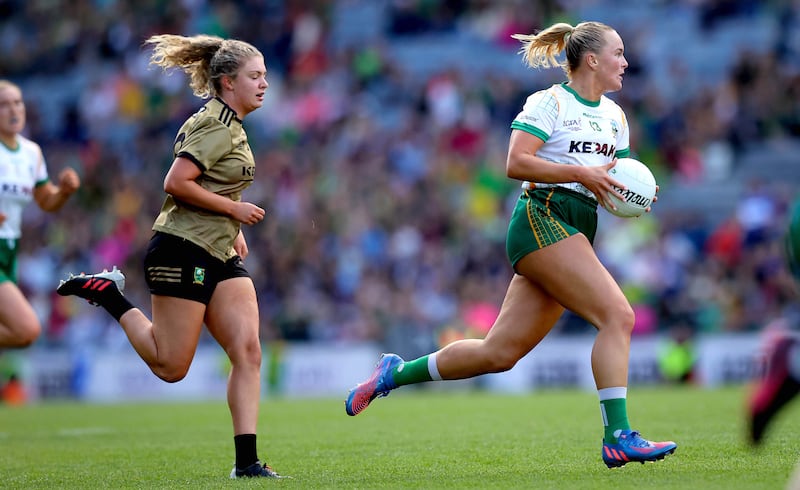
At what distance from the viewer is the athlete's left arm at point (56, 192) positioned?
9289mm

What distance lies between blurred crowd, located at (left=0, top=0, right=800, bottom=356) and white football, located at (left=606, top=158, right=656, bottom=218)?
1196 cm

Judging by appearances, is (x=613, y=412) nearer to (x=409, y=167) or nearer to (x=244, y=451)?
(x=244, y=451)

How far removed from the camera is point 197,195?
6777 mm

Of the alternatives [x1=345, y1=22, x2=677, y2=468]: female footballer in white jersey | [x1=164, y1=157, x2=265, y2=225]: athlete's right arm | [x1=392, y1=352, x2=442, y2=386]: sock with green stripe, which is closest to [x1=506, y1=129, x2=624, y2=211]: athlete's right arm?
[x1=345, y1=22, x2=677, y2=468]: female footballer in white jersey

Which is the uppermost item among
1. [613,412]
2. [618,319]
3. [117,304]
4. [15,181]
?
[15,181]

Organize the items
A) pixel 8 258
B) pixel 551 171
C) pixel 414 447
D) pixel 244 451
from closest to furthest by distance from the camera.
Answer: pixel 551 171 → pixel 244 451 → pixel 414 447 → pixel 8 258

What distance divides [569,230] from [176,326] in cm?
228

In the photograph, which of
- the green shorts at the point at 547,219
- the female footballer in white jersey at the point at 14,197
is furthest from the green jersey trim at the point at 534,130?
the female footballer in white jersey at the point at 14,197

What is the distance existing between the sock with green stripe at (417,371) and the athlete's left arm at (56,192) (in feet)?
10.4

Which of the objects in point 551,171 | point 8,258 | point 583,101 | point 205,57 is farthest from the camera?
point 8,258

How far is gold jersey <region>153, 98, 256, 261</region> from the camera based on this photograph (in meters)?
6.88

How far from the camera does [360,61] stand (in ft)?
80.4

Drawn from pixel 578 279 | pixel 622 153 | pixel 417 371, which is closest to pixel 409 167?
pixel 417 371

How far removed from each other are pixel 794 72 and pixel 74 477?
16.3 m
